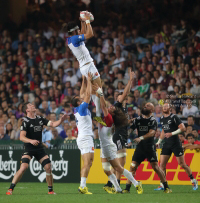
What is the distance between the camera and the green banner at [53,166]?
1659cm

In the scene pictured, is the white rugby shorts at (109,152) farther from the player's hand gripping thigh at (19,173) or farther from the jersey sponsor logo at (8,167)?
the jersey sponsor logo at (8,167)

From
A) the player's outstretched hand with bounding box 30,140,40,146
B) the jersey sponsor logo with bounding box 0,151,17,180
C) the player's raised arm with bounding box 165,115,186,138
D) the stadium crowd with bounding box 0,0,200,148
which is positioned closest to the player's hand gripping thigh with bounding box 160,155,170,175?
the player's raised arm with bounding box 165,115,186,138

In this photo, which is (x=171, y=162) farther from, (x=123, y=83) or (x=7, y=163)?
(x=7, y=163)

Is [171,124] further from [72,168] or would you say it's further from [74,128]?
[74,128]

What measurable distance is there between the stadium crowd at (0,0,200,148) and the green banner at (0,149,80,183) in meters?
0.63

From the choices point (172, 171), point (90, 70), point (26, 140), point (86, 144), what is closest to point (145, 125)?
point (86, 144)

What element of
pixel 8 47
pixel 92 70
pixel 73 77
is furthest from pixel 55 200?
pixel 8 47

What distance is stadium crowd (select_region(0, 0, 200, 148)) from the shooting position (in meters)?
17.3

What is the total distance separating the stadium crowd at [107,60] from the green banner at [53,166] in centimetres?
63

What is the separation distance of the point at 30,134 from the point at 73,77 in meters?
9.25

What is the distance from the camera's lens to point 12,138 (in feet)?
60.3

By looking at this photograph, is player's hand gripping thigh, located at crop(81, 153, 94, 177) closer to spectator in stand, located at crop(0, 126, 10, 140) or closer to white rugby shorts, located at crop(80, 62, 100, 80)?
white rugby shorts, located at crop(80, 62, 100, 80)

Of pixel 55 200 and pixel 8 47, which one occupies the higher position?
pixel 8 47

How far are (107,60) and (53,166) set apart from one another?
19.0ft
